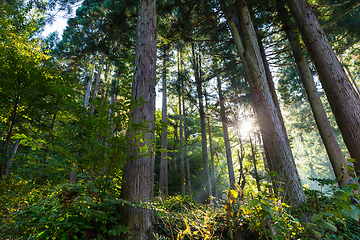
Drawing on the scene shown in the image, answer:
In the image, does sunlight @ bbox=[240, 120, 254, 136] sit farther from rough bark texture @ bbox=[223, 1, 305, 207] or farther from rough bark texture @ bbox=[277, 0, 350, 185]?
rough bark texture @ bbox=[223, 1, 305, 207]

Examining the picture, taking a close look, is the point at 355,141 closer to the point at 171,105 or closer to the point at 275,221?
the point at 275,221

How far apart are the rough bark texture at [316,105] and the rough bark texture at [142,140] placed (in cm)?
461

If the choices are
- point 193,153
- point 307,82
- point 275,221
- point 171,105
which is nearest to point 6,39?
point 275,221

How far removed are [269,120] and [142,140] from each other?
2.60 metres

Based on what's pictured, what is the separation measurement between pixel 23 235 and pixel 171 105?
14463mm

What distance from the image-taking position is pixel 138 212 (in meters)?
1.95

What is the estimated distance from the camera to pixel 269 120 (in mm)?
3307

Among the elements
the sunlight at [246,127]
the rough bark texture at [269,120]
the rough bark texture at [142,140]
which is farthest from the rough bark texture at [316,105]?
the rough bark texture at [142,140]

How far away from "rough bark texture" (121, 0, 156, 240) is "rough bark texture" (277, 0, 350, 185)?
15.1 feet

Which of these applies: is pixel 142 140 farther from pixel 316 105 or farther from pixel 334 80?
pixel 316 105

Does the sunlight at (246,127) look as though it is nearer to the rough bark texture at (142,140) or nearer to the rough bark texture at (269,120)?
the rough bark texture at (269,120)

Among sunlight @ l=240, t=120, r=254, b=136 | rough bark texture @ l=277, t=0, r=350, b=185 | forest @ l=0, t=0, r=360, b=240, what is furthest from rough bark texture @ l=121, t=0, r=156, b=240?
sunlight @ l=240, t=120, r=254, b=136

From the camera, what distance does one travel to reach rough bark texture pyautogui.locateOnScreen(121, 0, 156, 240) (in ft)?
6.26

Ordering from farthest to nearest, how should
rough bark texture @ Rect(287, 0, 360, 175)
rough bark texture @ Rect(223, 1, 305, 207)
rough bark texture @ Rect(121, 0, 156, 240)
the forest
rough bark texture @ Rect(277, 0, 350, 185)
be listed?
rough bark texture @ Rect(277, 0, 350, 185) < rough bark texture @ Rect(287, 0, 360, 175) < rough bark texture @ Rect(223, 1, 305, 207) < rough bark texture @ Rect(121, 0, 156, 240) < the forest
